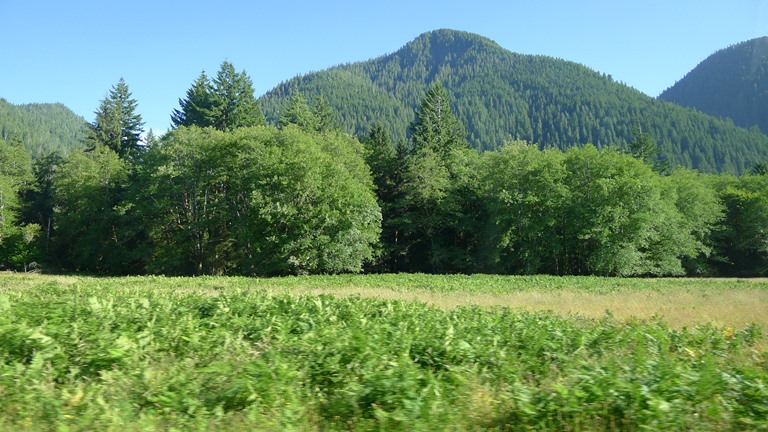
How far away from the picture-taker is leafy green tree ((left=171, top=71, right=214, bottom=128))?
56.2 m

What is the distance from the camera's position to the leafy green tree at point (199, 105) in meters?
56.2

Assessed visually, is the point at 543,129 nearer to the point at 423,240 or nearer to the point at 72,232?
the point at 423,240

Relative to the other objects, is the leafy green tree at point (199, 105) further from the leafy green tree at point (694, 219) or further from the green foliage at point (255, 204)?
the leafy green tree at point (694, 219)

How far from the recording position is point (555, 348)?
7441 millimetres

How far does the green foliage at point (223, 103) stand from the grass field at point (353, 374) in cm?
5080

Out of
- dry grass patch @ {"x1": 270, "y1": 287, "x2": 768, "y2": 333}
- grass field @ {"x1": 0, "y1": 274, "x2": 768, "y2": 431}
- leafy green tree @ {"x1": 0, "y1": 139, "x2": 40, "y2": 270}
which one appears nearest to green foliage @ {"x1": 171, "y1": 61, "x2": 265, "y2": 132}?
leafy green tree @ {"x1": 0, "y1": 139, "x2": 40, "y2": 270}

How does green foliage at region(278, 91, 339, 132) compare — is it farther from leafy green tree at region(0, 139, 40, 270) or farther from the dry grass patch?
the dry grass patch

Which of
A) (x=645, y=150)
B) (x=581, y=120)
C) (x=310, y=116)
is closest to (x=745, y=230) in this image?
(x=645, y=150)

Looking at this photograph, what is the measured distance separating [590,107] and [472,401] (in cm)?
19509

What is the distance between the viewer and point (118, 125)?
60875 millimetres

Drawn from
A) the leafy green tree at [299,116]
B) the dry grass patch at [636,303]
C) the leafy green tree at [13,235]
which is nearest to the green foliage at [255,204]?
the leafy green tree at [299,116]

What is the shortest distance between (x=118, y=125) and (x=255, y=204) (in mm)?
35284

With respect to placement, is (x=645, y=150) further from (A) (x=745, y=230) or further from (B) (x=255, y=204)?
(B) (x=255, y=204)

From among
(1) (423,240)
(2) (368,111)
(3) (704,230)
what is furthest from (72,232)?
(2) (368,111)
